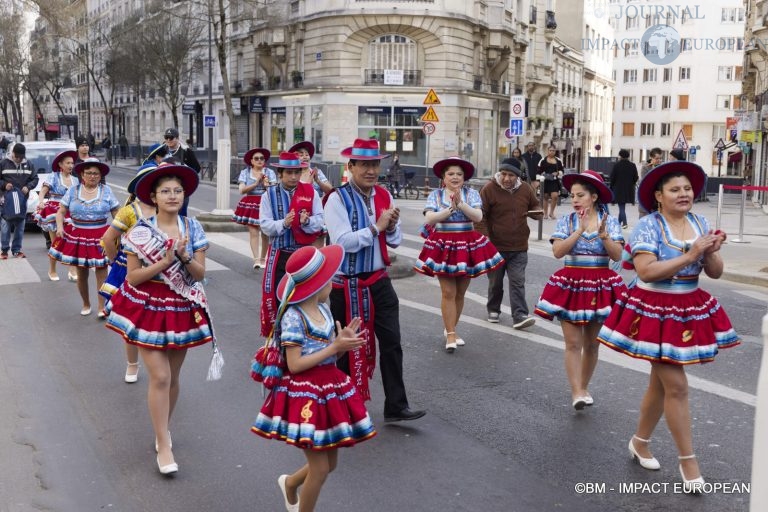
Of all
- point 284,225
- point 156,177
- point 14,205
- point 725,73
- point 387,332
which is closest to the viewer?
point 156,177

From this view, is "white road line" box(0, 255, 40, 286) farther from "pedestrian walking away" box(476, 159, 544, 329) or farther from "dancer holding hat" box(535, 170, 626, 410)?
"dancer holding hat" box(535, 170, 626, 410)

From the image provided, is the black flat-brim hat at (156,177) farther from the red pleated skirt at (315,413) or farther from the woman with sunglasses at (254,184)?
the woman with sunglasses at (254,184)

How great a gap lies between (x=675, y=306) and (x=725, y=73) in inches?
3233

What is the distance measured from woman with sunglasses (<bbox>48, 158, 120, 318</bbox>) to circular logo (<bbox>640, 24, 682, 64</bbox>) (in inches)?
2370

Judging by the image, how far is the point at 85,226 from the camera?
31.8 ft

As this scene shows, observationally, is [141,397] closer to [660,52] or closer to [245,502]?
[245,502]

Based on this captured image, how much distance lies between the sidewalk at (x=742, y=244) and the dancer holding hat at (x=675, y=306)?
835cm

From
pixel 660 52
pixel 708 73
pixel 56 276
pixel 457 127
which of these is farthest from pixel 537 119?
pixel 56 276

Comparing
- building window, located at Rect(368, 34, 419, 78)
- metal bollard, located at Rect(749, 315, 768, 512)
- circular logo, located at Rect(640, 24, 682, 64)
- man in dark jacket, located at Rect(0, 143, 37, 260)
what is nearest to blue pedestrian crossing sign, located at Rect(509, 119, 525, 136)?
man in dark jacket, located at Rect(0, 143, 37, 260)

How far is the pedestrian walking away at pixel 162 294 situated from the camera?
535 cm

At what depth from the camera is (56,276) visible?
40.9 ft

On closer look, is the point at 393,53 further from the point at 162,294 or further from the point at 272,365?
the point at 272,365

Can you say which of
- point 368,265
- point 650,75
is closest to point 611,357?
point 368,265

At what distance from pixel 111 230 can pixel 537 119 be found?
172ft
